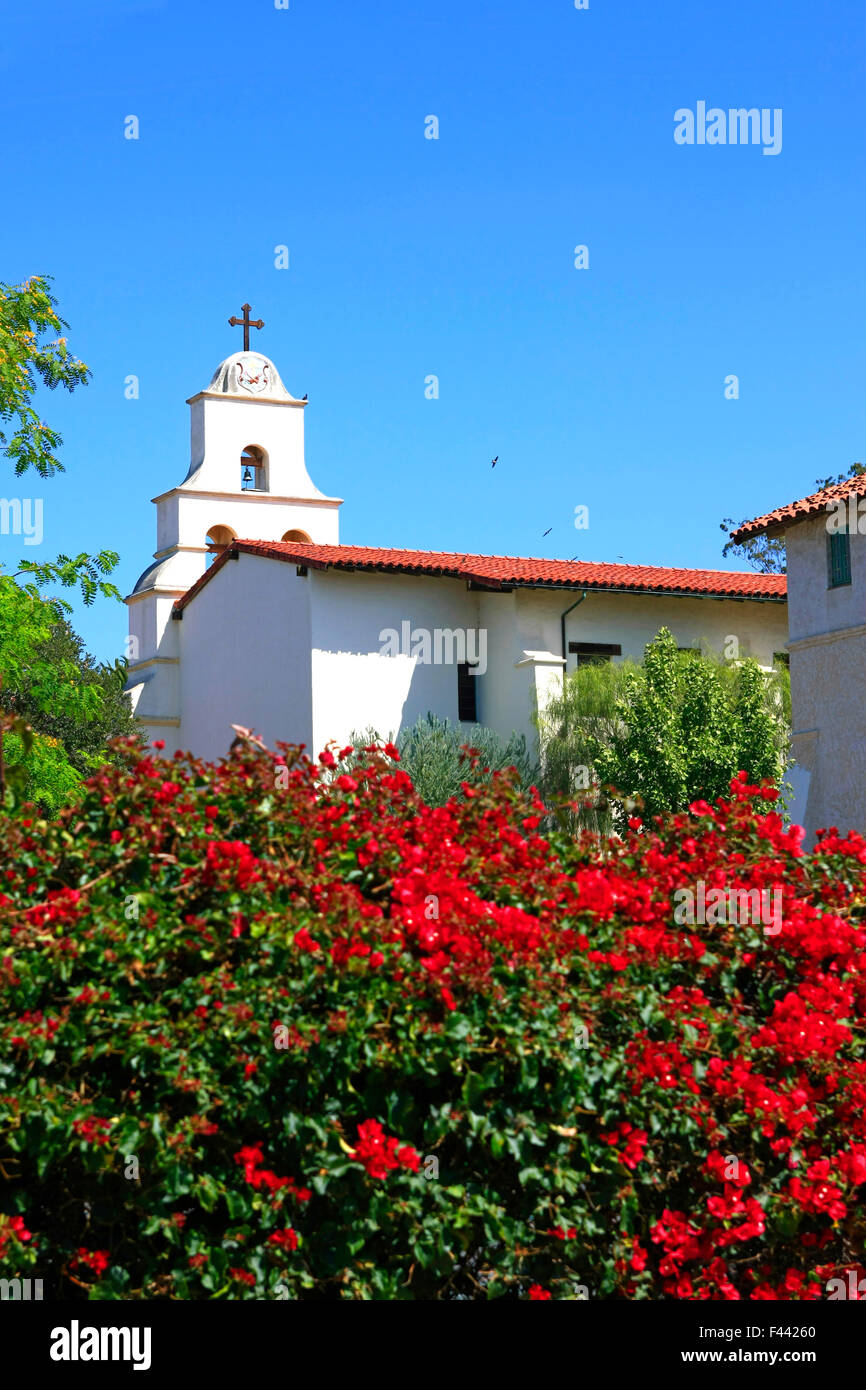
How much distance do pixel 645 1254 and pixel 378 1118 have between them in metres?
0.90

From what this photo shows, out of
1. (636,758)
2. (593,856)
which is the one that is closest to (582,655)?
(636,758)

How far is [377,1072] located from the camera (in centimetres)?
395

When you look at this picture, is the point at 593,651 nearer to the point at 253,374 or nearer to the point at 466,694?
the point at 466,694

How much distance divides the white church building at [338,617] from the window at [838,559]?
21.4 feet

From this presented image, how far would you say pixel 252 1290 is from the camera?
3830 mm

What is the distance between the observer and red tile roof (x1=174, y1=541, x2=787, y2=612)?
31000 mm

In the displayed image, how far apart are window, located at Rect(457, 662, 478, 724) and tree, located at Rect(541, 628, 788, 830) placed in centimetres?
226

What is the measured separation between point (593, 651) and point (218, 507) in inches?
426

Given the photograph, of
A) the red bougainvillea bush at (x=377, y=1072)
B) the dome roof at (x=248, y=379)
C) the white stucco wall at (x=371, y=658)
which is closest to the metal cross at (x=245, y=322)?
the dome roof at (x=248, y=379)

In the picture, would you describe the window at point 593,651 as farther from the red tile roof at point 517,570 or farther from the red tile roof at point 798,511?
the red tile roof at point 798,511

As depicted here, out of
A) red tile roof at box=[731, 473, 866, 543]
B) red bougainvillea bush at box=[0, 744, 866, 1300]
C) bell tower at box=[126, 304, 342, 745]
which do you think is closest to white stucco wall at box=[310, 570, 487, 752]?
bell tower at box=[126, 304, 342, 745]

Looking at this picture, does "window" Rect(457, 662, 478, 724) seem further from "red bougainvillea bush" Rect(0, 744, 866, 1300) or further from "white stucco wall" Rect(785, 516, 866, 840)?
"red bougainvillea bush" Rect(0, 744, 866, 1300)

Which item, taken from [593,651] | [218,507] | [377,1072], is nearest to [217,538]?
[218,507]

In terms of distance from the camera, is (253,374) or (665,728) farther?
(253,374)
